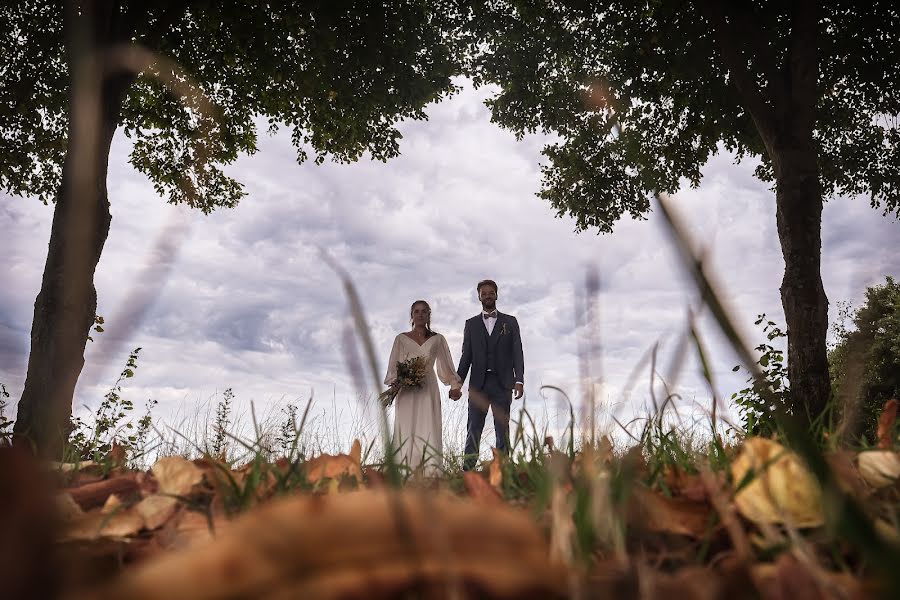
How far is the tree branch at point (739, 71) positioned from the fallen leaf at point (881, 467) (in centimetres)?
893

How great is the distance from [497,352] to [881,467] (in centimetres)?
863

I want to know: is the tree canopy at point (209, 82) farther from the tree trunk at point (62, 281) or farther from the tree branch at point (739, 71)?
the tree branch at point (739, 71)

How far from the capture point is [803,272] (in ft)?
28.7

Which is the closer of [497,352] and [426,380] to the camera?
[426,380]

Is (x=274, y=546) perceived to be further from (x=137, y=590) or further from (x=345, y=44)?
(x=345, y=44)

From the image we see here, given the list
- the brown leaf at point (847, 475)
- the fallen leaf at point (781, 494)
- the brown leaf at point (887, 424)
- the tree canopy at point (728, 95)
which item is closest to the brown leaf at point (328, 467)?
the fallen leaf at point (781, 494)

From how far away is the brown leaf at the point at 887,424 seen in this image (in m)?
1.92

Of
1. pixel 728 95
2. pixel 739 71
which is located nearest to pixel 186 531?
pixel 739 71

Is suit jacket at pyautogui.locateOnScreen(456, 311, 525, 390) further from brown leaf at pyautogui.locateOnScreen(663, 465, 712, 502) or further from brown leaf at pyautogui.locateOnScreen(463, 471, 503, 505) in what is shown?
brown leaf at pyautogui.locateOnScreen(463, 471, 503, 505)

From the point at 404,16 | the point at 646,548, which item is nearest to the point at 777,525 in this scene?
the point at 646,548

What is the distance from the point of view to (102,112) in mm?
8664

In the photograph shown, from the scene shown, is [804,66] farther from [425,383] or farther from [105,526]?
[105,526]

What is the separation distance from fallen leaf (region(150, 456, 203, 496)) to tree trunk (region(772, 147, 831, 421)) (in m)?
8.12

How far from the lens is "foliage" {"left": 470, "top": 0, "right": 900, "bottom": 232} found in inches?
423
